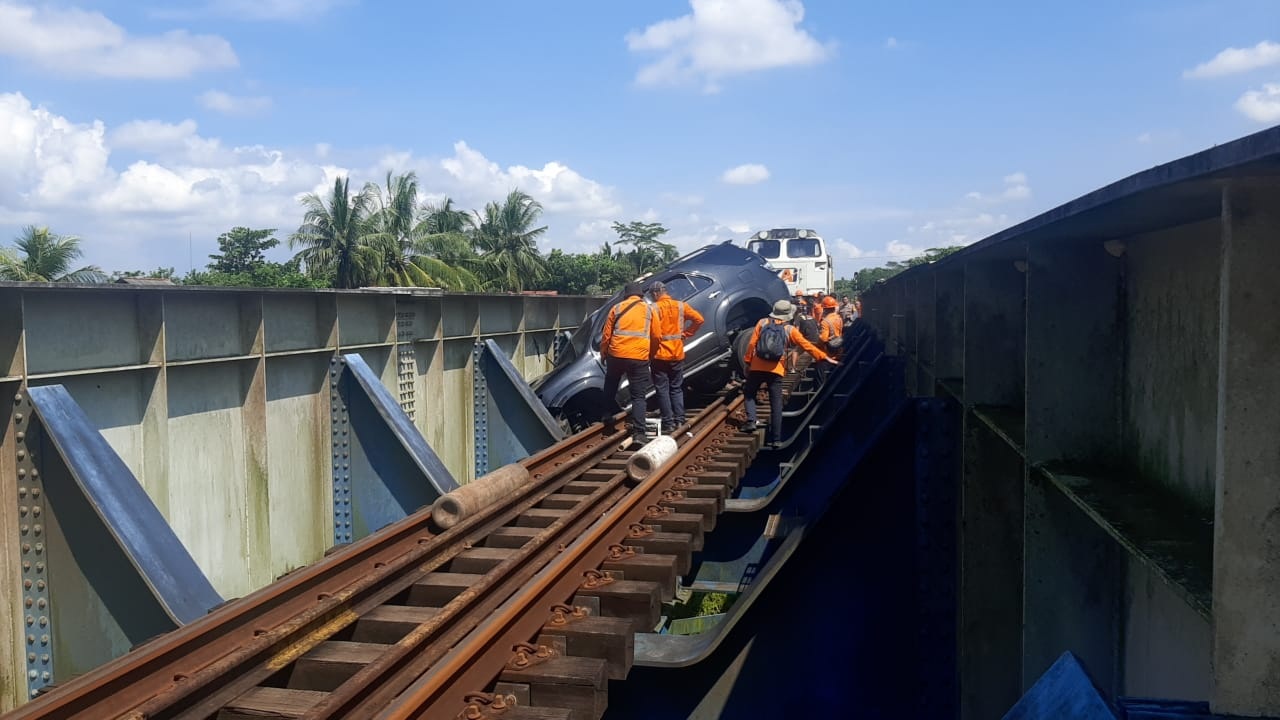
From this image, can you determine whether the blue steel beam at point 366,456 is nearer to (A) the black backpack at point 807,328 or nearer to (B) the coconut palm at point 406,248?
(A) the black backpack at point 807,328

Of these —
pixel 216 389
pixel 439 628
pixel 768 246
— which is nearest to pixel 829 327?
pixel 216 389

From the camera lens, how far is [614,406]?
10.8 meters

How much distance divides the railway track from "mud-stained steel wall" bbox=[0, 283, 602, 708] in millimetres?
1570

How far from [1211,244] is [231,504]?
21.3 feet

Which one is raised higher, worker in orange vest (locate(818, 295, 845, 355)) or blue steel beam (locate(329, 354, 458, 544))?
worker in orange vest (locate(818, 295, 845, 355))

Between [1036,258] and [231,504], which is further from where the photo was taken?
[231,504]

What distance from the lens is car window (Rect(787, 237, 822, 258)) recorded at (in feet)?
89.8

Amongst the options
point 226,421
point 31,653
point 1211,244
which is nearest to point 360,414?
point 226,421

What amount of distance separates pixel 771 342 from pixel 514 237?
41171mm

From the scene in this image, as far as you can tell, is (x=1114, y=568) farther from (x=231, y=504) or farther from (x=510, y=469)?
(x=231, y=504)

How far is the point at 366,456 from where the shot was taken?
27.3 feet

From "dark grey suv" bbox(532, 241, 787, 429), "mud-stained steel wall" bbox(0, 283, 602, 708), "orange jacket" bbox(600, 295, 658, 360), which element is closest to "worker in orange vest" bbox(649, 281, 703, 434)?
"orange jacket" bbox(600, 295, 658, 360)

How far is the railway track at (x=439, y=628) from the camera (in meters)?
3.60

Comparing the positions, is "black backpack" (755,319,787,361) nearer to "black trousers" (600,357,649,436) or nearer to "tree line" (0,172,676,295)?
"black trousers" (600,357,649,436)
